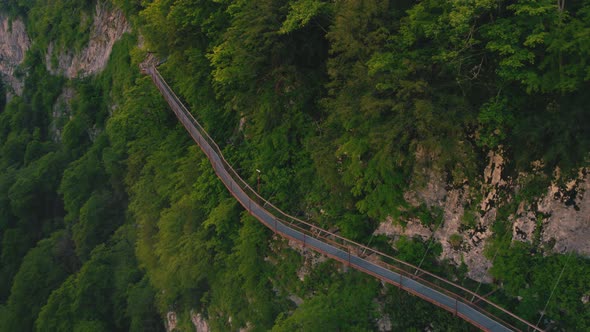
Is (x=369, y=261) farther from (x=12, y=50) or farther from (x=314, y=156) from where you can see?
(x=12, y=50)

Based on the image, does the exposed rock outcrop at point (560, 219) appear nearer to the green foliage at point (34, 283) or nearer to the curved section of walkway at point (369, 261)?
the curved section of walkway at point (369, 261)

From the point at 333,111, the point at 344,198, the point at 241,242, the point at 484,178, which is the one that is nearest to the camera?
the point at 484,178

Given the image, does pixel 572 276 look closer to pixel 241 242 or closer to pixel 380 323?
pixel 380 323

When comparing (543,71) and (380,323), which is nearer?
(543,71)

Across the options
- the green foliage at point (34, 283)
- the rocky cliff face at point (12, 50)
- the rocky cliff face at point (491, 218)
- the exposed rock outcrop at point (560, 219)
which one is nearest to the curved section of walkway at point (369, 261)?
the rocky cliff face at point (491, 218)

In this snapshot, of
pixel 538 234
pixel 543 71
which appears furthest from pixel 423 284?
pixel 543 71

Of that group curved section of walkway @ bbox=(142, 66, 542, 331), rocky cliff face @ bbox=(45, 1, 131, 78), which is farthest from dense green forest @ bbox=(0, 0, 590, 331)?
rocky cliff face @ bbox=(45, 1, 131, 78)
